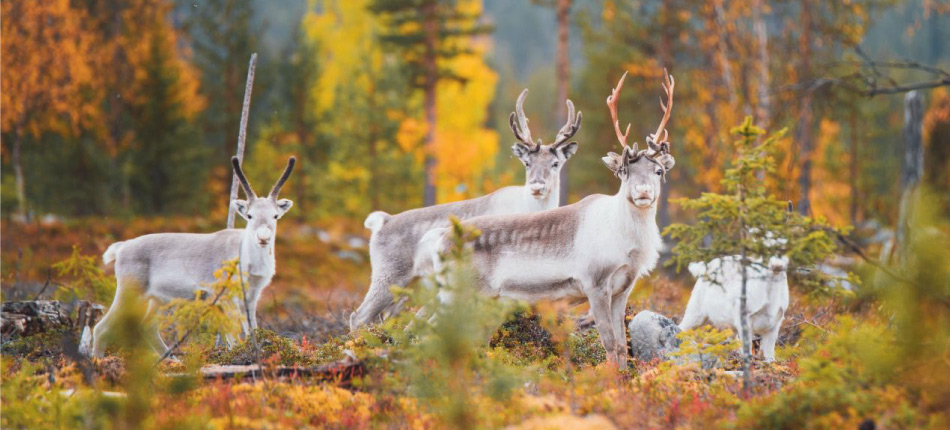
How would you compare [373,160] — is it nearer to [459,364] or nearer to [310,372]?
[310,372]

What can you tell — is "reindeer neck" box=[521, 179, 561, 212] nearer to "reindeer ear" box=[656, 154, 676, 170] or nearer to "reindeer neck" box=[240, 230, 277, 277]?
"reindeer ear" box=[656, 154, 676, 170]

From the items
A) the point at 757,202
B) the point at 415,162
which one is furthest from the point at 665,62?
the point at 757,202

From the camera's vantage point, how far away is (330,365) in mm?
7008

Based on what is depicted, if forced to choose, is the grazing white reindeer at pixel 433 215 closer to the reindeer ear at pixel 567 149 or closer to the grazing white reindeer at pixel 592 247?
the reindeer ear at pixel 567 149

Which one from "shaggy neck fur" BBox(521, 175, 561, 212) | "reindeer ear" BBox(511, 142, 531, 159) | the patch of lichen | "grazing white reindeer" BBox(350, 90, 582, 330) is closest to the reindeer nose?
"grazing white reindeer" BBox(350, 90, 582, 330)

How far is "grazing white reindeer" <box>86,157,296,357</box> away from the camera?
29.8 feet

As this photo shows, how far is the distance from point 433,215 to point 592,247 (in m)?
2.78

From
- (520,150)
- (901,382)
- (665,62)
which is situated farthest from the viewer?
(665,62)

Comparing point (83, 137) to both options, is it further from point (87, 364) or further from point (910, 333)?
point (910, 333)

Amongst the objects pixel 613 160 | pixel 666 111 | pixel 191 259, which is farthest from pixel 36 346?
pixel 666 111

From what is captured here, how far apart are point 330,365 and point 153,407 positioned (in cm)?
165

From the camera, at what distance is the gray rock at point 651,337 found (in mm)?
9008

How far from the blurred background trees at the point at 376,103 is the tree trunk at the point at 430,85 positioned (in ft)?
0.21

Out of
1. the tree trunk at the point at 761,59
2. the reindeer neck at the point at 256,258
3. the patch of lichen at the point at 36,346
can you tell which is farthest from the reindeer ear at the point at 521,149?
the tree trunk at the point at 761,59
